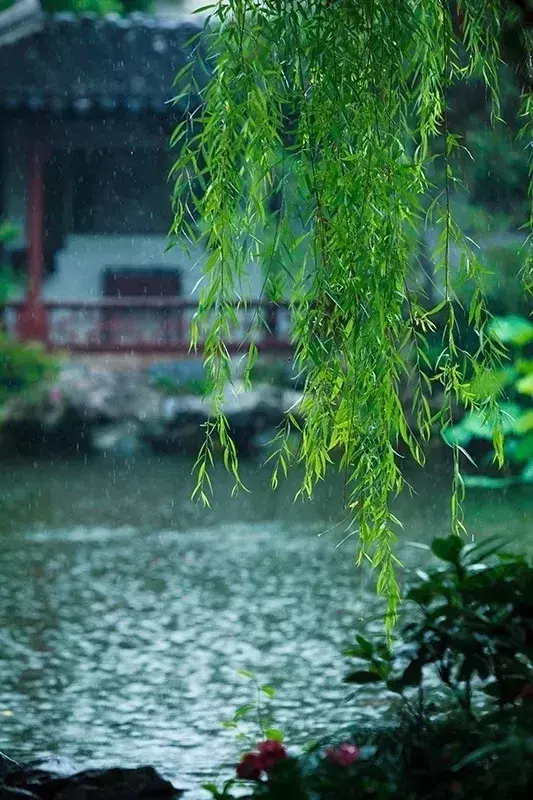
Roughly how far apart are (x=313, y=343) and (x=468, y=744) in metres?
0.81

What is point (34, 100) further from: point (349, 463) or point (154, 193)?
point (349, 463)

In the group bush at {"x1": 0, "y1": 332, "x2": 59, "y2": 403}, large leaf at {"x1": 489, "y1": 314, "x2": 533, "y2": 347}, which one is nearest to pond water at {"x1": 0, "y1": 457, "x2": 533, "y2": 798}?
bush at {"x1": 0, "y1": 332, "x2": 59, "y2": 403}

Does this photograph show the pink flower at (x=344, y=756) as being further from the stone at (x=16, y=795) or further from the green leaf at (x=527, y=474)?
the green leaf at (x=527, y=474)

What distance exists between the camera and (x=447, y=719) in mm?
1461

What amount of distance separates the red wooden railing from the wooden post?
0.05 meters

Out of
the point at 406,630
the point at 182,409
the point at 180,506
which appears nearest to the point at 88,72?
the point at 182,409

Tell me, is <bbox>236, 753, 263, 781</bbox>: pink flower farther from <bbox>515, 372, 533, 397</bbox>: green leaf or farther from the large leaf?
the large leaf

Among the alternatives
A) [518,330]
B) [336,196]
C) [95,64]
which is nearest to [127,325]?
[95,64]

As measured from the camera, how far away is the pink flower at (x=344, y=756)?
1.37 m

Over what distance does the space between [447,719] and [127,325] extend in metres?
8.85

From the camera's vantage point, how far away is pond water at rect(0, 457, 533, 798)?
351cm

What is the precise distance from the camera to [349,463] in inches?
80.5

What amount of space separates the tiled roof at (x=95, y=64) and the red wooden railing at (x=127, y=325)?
1.49 meters

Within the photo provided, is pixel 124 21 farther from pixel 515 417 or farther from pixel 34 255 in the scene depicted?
pixel 515 417
